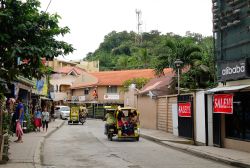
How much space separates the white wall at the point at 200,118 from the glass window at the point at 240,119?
6.76ft

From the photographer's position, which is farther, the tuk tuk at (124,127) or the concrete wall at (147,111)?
the concrete wall at (147,111)

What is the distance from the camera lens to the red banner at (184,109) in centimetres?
2387

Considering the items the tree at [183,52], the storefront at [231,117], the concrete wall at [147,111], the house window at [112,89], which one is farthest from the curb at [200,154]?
the house window at [112,89]

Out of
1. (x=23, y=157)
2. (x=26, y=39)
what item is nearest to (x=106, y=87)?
(x=23, y=157)

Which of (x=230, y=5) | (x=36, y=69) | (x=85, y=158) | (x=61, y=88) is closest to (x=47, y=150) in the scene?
(x=85, y=158)

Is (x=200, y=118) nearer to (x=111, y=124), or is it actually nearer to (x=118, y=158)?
(x=111, y=124)

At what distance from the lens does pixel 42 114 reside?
31.8 m

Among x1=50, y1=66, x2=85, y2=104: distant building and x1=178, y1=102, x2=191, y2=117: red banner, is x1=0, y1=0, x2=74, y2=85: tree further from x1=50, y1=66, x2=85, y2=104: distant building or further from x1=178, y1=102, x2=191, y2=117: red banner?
x1=50, y1=66, x2=85, y2=104: distant building

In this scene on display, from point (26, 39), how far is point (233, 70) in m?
9.40

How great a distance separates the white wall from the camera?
21.5 meters

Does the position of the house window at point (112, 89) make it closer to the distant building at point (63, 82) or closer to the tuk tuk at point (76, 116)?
the distant building at point (63, 82)

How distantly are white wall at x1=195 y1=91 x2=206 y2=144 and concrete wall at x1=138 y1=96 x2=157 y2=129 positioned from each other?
11470 millimetres

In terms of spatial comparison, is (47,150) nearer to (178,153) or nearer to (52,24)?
(178,153)

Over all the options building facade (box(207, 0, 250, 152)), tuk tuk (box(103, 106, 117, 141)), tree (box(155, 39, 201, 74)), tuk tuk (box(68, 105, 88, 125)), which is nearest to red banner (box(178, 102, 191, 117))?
building facade (box(207, 0, 250, 152))
